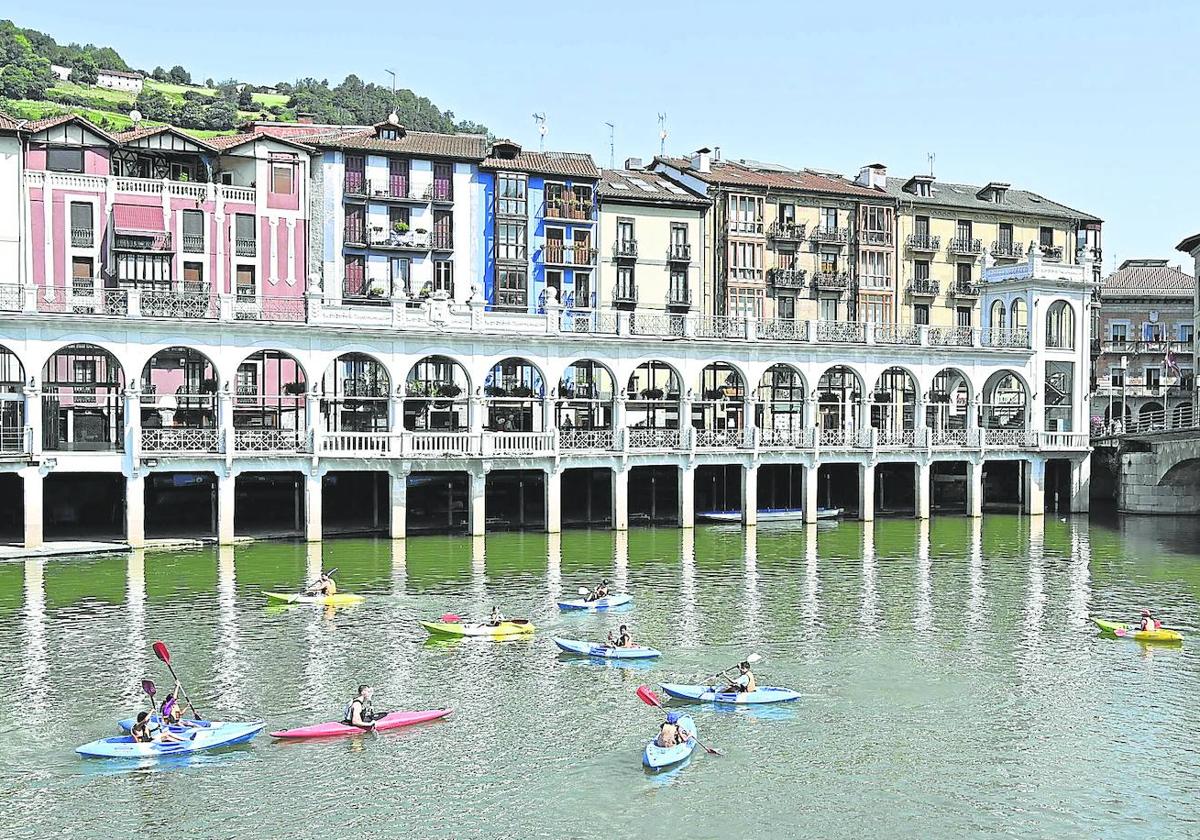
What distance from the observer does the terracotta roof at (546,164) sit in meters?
91.6

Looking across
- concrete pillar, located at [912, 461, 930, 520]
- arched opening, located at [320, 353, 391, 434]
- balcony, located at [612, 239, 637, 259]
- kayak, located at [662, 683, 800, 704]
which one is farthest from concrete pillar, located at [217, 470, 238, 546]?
concrete pillar, located at [912, 461, 930, 520]

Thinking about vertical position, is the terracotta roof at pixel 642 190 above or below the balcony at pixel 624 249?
above

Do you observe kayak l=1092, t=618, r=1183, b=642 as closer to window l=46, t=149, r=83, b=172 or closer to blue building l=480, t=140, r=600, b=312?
blue building l=480, t=140, r=600, b=312

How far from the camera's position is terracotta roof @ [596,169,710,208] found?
9588 centimetres

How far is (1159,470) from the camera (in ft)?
279

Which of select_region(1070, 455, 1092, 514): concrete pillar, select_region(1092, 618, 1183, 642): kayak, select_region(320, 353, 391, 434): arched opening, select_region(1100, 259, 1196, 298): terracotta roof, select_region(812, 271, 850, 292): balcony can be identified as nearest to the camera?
select_region(1092, 618, 1183, 642): kayak

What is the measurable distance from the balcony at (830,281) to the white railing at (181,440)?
52897mm

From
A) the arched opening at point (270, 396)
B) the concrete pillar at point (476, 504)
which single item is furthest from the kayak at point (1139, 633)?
the arched opening at point (270, 396)

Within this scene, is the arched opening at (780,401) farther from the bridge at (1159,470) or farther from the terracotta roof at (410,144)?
the terracotta roof at (410,144)

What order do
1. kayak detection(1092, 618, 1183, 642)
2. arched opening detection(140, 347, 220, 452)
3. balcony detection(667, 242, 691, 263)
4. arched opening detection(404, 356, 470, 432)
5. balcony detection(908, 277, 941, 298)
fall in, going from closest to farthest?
kayak detection(1092, 618, 1183, 642), arched opening detection(140, 347, 220, 452), arched opening detection(404, 356, 470, 432), balcony detection(667, 242, 691, 263), balcony detection(908, 277, 941, 298)

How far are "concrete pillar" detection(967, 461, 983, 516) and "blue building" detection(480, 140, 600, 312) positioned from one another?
28590mm

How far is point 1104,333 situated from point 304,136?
71814 mm

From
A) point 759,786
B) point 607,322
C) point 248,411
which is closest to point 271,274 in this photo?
point 248,411

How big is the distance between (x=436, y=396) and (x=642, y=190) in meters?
26.7
